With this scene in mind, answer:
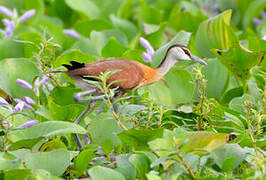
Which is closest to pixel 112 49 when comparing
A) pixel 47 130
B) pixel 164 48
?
pixel 164 48

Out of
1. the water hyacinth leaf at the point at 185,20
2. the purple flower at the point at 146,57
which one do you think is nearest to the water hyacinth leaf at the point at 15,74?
the purple flower at the point at 146,57

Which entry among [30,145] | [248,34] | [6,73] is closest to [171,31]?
[248,34]

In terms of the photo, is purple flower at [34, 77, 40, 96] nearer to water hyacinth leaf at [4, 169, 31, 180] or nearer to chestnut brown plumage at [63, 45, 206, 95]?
chestnut brown plumage at [63, 45, 206, 95]

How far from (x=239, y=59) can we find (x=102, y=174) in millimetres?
1472

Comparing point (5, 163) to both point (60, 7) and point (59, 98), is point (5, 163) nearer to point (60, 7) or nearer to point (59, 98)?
point (59, 98)

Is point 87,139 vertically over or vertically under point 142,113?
under

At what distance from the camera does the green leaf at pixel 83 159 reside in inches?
109

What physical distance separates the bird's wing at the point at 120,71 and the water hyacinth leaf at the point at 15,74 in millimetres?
459

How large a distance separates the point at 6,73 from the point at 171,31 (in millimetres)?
2026

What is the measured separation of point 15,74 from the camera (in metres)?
3.63

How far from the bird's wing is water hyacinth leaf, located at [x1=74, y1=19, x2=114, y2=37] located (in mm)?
1650

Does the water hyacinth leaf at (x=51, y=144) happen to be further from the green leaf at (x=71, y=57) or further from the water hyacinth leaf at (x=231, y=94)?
the water hyacinth leaf at (x=231, y=94)

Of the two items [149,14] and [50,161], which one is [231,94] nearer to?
[50,161]

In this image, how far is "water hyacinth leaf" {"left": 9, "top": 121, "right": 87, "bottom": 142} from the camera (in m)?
2.59
